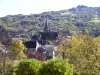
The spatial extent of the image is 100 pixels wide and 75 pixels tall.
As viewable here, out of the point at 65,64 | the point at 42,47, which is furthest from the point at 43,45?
the point at 65,64

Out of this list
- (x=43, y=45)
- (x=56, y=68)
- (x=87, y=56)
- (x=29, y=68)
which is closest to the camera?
(x=56, y=68)

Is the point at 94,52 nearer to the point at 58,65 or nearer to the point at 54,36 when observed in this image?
the point at 58,65

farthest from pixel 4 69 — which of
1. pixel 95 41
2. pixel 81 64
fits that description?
pixel 95 41

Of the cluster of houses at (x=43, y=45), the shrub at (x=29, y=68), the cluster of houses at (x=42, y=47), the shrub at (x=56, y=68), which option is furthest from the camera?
the cluster of houses at (x=43, y=45)

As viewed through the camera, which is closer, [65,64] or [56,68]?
[56,68]

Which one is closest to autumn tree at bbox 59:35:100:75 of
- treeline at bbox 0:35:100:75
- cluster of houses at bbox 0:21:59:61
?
treeline at bbox 0:35:100:75

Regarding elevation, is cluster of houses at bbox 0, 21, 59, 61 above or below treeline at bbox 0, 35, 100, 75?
below

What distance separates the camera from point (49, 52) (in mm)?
84375

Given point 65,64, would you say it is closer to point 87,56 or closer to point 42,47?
point 87,56

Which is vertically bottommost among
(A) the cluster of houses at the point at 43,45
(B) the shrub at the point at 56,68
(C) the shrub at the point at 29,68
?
(A) the cluster of houses at the point at 43,45

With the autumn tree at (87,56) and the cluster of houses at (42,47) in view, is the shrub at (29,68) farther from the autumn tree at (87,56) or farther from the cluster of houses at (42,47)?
the cluster of houses at (42,47)

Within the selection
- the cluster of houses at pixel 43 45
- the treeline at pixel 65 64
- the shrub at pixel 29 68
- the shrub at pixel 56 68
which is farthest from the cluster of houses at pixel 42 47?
the shrub at pixel 56 68

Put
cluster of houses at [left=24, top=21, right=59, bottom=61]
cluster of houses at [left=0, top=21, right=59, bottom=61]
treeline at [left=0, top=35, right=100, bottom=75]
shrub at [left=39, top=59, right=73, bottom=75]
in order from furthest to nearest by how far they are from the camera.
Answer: cluster of houses at [left=24, top=21, right=59, bottom=61] < cluster of houses at [left=0, top=21, right=59, bottom=61] < treeline at [left=0, top=35, right=100, bottom=75] < shrub at [left=39, top=59, right=73, bottom=75]

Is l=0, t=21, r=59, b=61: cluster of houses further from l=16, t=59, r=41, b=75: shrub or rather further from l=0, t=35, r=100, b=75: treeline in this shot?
l=16, t=59, r=41, b=75: shrub
